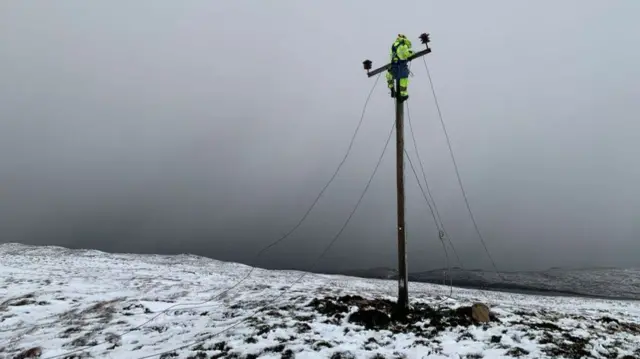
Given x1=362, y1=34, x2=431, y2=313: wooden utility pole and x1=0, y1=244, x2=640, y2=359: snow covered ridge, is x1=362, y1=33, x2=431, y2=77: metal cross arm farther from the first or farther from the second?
x1=0, y1=244, x2=640, y2=359: snow covered ridge

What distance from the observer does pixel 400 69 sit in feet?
36.4

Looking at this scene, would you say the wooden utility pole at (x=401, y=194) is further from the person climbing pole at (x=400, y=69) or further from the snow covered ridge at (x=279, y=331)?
the snow covered ridge at (x=279, y=331)

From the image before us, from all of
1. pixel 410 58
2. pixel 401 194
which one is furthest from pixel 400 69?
pixel 401 194

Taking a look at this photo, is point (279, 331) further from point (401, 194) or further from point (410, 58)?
point (410, 58)

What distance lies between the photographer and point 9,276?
717 inches

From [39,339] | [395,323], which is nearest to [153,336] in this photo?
[39,339]

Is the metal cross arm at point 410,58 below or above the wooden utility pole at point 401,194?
above

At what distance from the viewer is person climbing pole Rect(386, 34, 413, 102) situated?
11062mm

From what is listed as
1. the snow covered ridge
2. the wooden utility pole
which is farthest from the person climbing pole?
the snow covered ridge

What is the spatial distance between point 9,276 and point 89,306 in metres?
9.50

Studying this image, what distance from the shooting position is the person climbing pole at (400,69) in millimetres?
11062

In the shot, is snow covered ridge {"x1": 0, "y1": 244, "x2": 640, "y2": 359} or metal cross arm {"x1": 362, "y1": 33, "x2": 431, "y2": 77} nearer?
snow covered ridge {"x1": 0, "y1": 244, "x2": 640, "y2": 359}

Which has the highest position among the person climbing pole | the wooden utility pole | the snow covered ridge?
the person climbing pole

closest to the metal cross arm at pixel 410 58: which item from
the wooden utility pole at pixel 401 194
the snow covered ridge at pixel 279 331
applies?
the wooden utility pole at pixel 401 194
